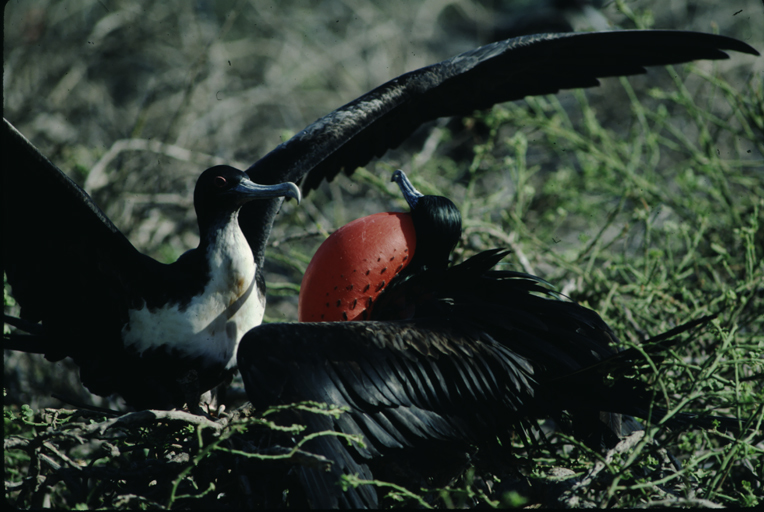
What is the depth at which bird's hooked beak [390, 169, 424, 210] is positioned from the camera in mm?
2203

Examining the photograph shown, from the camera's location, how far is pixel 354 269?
201 centimetres

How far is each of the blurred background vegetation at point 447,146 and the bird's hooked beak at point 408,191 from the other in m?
0.41

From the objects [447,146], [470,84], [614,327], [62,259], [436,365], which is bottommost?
[614,327]

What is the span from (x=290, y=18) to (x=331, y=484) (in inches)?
161


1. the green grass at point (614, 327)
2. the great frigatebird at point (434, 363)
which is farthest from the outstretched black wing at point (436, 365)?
the green grass at point (614, 327)

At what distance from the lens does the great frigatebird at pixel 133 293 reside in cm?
174

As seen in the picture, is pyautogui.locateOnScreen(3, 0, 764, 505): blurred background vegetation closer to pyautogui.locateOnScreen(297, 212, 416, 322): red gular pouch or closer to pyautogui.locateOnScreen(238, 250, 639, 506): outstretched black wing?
pyautogui.locateOnScreen(238, 250, 639, 506): outstretched black wing

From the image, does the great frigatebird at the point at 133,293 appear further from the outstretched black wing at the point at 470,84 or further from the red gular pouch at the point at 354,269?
the outstretched black wing at the point at 470,84

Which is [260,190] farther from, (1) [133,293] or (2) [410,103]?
(2) [410,103]

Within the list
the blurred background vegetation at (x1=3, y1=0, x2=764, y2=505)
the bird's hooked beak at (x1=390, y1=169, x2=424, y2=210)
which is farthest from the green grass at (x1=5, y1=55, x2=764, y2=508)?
the bird's hooked beak at (x1=390, y1=169, x2=424, y2=210)

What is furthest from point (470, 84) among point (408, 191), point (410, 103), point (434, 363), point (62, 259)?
point (62, 259)

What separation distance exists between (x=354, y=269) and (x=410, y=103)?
89 cm

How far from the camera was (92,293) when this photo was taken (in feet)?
6.09

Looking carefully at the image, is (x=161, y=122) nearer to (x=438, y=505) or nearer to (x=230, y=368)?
(x=230, y=368)
